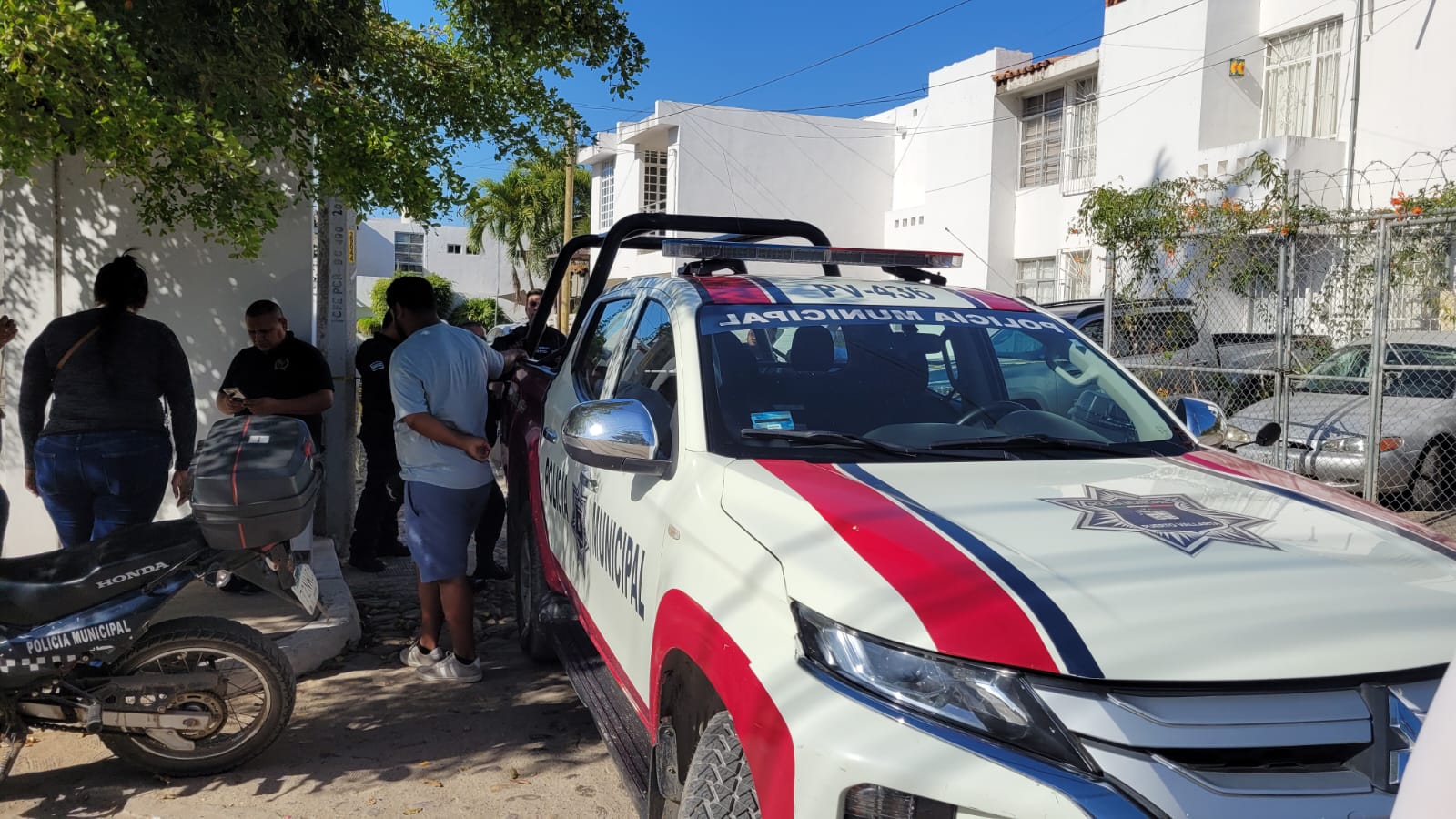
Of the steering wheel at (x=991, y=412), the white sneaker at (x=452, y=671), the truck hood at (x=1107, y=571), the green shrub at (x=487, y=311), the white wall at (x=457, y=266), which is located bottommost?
the white sneaker at (x=452, y=671)

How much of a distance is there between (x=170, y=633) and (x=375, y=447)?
3515mm

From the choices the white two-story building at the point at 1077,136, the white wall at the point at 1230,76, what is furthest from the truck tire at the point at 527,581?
the white wall at the point at 1230,76

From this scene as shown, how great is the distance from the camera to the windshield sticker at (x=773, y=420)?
3.09 metres

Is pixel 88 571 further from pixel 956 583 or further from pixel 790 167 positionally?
pixel 790 167

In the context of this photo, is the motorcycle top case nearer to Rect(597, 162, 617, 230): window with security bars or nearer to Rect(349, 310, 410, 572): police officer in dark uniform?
Rect(349, 310, 410, 572): police officer in dark uniform

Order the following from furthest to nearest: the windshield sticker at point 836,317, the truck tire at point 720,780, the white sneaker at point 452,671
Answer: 1. the white sneaker at point 452,671
2. the windshield sticker at point 836,317
3. the truck tire at point 720,780

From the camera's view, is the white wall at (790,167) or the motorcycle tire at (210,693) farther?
the white wall at (790,167)

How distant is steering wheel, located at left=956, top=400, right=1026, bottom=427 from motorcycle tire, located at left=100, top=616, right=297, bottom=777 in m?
2.63

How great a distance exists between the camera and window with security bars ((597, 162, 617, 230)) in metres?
34.8

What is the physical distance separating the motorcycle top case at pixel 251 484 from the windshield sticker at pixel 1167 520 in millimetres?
2728

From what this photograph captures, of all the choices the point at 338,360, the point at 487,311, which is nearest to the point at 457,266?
the point at 487,311

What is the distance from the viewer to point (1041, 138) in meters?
21.6

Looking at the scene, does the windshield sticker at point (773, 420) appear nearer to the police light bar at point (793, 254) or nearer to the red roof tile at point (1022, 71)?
the police light bar at point (793, 254)

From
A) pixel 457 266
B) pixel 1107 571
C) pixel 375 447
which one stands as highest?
pixel 457 266
